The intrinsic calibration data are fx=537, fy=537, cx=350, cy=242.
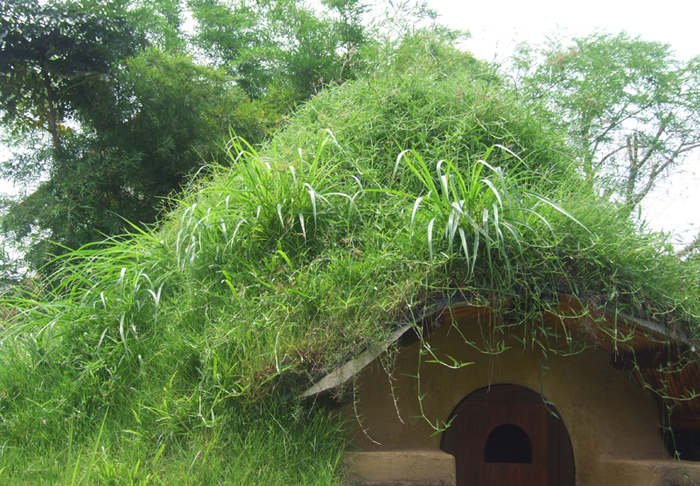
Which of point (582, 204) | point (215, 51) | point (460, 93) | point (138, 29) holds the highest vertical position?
point (215, 51)

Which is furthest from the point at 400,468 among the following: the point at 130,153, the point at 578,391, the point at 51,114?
the point at 51,114

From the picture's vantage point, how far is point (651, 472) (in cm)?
351

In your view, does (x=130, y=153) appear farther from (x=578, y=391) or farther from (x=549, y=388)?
(x=578, y=391)

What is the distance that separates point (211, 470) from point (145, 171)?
16.1 ft

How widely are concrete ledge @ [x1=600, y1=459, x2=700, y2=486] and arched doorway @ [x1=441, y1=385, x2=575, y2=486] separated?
4.58ft

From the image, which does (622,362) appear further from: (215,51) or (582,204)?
(215,51)

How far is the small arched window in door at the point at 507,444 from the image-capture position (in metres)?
5.70

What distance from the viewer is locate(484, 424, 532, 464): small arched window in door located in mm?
5703

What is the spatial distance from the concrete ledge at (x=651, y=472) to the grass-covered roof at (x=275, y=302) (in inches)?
40.4

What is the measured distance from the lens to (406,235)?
10.3ft

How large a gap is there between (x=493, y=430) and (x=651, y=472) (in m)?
2.21

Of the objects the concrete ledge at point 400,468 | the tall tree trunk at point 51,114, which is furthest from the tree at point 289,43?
the concrete ledge at point 400,468

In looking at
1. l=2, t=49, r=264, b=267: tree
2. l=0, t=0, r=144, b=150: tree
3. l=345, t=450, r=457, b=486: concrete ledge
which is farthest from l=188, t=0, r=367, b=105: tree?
l=345, t=450, r=457, b=486: concrete ledge

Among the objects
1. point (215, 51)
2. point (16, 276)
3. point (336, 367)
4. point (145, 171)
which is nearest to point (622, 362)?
point (336, 367)
